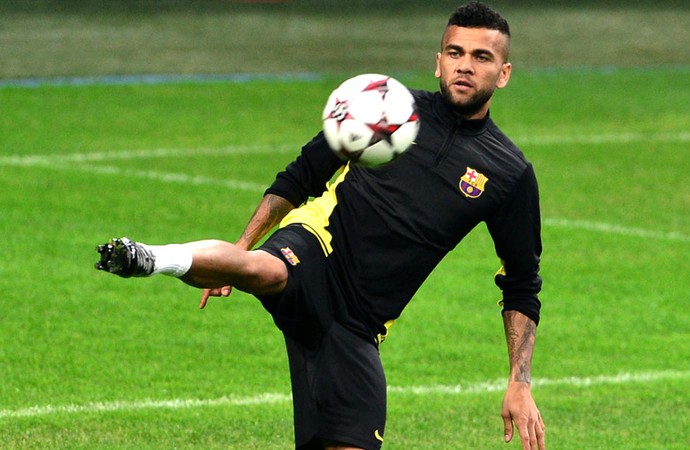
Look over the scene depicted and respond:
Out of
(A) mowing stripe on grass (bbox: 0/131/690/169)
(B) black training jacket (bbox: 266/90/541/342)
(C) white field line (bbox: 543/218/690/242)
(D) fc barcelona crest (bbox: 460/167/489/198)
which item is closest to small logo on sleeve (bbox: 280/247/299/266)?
(B) black training jacket (bbox: 266/90/541/342)

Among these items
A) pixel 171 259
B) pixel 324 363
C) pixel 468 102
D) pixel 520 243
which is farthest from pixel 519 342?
pixel 171 259

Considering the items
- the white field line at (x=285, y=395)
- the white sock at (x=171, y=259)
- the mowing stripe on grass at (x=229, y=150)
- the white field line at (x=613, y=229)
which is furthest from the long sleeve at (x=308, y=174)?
the mowing stripe on grass at (x=229, y=150)

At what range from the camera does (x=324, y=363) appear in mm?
7121

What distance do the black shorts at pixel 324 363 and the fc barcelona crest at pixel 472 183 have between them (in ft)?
2.53

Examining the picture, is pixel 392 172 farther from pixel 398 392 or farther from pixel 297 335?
pixel 398 392

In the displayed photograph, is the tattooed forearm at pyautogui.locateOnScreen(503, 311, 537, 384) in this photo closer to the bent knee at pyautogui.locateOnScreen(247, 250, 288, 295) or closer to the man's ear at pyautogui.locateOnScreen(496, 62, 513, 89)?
the man's ear at pyautogui.locateOnScreen(496, 62, 513, 89)

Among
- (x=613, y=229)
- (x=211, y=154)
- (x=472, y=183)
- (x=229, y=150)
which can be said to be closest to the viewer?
(x=472, y=183)

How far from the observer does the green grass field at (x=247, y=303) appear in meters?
9.67

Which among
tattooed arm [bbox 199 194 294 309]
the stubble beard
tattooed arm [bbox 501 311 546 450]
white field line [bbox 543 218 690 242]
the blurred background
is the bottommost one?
tattooed arm [bbox 501 311 546 450]

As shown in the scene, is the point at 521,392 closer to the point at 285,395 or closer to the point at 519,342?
the point at 519,342

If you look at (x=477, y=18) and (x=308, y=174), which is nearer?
(x=477, y=18)

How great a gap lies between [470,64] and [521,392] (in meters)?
1.58

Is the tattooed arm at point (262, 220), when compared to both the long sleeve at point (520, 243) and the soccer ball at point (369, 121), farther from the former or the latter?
the long sleeve at point (520, 243)

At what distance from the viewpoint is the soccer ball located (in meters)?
6.74
